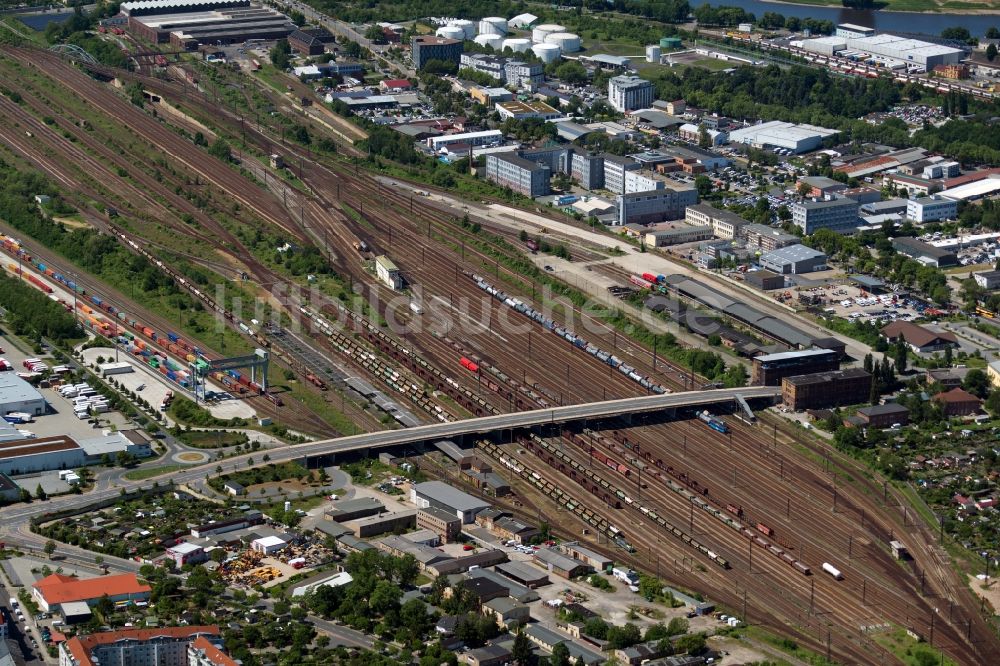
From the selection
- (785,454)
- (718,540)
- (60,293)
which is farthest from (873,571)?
(60,293)

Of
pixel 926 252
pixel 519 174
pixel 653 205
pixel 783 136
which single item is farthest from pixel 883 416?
pixel 783 136

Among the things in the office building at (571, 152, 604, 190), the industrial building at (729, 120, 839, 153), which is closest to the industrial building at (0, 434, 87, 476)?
the office building at (571, 152, 604, 190)

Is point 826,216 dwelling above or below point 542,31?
below

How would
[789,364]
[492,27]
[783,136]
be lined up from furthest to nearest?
[492,27], [783,136], [789,364]

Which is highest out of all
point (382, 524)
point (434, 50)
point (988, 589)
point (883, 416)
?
point (434, 50)

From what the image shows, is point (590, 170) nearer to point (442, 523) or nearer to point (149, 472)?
point (149, 472)

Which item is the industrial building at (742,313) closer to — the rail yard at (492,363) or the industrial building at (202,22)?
the rail yard at (492,363)

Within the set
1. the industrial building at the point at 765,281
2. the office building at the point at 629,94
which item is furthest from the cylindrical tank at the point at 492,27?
the industrial building at the point at 765,281
